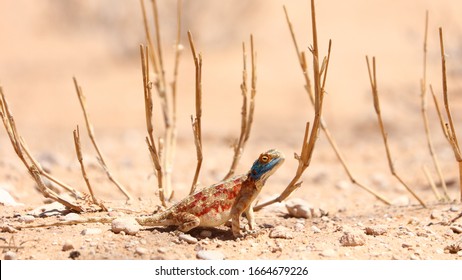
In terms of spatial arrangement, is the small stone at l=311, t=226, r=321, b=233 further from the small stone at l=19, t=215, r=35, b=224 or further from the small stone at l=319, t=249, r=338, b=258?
the small stone at l=19, t=215, r=35, b=224

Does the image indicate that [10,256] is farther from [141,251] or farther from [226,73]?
[226,73]

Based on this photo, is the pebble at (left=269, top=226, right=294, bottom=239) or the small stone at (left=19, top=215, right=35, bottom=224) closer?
the pebble at (left=269, top=226, right=294, bottom=239)

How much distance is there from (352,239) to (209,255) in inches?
35.5

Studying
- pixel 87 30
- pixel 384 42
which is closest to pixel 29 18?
pixel 87 30

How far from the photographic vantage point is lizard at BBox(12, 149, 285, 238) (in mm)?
3793

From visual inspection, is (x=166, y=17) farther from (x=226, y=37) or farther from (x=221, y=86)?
(x=221, y=86)

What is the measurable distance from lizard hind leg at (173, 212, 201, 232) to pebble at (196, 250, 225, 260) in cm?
28

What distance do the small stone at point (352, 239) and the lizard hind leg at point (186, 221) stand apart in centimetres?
88

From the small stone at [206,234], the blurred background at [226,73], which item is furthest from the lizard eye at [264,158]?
the blurred background at [226,73]

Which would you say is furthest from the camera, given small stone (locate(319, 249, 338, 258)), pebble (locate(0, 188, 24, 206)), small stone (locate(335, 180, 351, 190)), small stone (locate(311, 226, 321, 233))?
small stone (locate(335, 180, 351, 190))

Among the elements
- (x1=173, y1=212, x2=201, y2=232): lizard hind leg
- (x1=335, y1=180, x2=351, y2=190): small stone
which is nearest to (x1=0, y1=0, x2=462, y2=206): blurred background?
(x1=335, y1=180, x2=351, y2=190): small stone

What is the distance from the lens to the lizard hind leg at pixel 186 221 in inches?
147

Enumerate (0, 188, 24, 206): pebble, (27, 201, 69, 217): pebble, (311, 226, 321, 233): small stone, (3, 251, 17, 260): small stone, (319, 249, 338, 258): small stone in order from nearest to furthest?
1. (3, 251, 17, 260): small stone
2. (319, 249, 338, 258): small stone
3. (311, 226, 321, 233): small stone
4. (27, 201, 69, 217): pebble
5. (0, 188, 24, 206): pebble

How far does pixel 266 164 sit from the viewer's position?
3855mm
